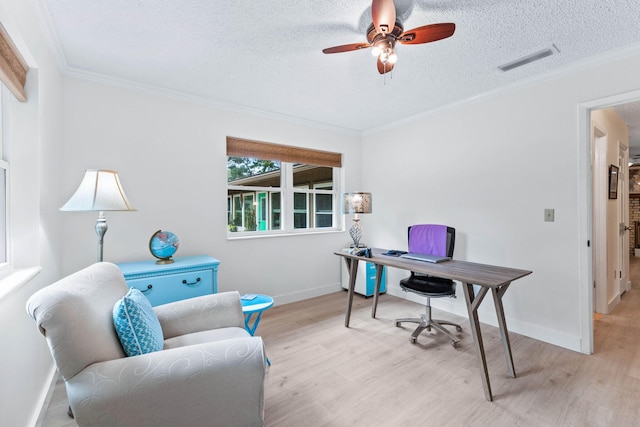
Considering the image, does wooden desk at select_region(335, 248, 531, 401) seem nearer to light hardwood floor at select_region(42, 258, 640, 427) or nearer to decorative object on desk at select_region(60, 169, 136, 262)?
light hardwood floor at select_region(42, 258, 640, 427)

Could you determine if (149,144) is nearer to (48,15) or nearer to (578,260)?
(48,15)

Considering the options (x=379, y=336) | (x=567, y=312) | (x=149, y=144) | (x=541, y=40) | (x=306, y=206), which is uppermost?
(x=541, y=40)

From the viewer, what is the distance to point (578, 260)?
242 cm

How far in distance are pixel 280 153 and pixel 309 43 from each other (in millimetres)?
1655

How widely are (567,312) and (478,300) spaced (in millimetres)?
1264

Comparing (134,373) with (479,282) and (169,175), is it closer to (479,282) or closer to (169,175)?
(479,282)

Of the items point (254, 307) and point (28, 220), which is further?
point (254, 307)

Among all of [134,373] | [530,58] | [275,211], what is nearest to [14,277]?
[134,373]

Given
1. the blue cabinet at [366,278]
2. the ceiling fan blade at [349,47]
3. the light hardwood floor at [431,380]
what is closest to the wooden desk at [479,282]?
the light hardwood floor at [431,380]

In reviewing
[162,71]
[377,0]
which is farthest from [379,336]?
[162,71]

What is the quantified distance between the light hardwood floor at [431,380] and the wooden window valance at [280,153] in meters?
1.90

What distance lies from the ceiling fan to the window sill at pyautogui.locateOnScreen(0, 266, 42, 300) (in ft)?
6.68

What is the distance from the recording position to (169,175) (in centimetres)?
286

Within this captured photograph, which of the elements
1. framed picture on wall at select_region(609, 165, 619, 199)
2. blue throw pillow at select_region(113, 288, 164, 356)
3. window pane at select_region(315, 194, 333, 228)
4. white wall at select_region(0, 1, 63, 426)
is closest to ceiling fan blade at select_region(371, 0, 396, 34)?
white wall at select_region(0, 1, 63, 426)
